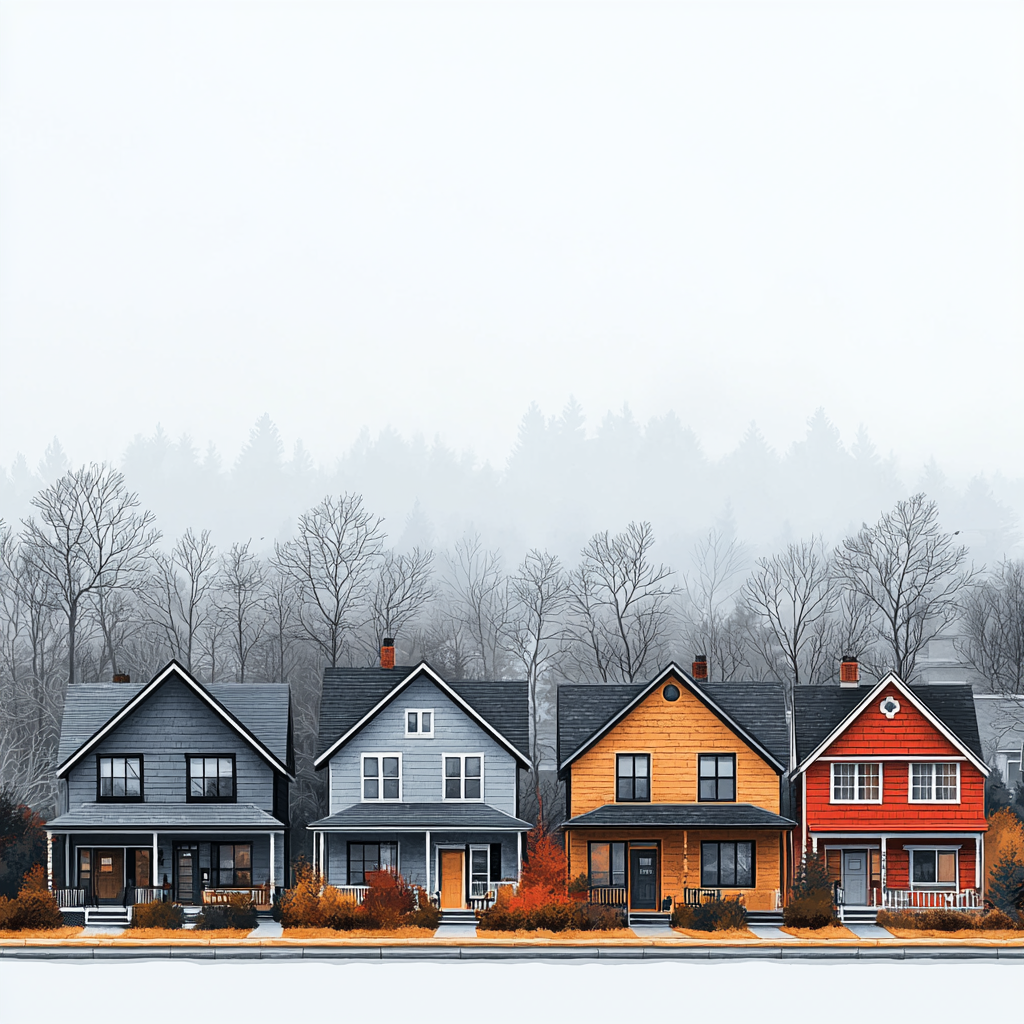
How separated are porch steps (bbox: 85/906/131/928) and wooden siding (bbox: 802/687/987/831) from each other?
20.5 meters

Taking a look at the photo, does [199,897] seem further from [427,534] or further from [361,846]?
[427,534]

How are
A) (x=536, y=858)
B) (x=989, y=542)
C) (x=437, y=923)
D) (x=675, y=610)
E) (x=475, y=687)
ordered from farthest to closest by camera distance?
(x=989, y=542) < (x=675, y=610) < (x=475, y=687) < (x=536, y=858) < (x=437, y=923)

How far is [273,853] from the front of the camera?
3959 cm

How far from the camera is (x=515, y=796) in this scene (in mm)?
40125

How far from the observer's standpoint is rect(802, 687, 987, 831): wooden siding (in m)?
40.1

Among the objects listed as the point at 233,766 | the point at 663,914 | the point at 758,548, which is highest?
the point at 758,548

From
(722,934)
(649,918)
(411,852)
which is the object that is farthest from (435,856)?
(722,934)

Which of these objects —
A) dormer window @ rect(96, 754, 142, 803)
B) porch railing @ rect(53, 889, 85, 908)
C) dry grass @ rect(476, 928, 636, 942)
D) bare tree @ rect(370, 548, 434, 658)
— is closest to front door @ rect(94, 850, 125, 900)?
porch railing @ rect(53, 889, 85, 908)

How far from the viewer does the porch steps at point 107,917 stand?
123 feet

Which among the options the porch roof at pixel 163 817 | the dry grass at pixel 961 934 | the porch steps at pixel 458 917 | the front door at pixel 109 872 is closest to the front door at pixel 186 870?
the porch roof at pixel 163 817

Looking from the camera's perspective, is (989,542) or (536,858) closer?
(536,858)

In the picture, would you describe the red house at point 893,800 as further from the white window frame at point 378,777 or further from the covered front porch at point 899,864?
the white window frame at point 378,777

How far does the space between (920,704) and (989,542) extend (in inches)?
3367

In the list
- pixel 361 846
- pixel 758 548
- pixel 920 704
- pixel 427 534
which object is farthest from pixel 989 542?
pixel 361 846
